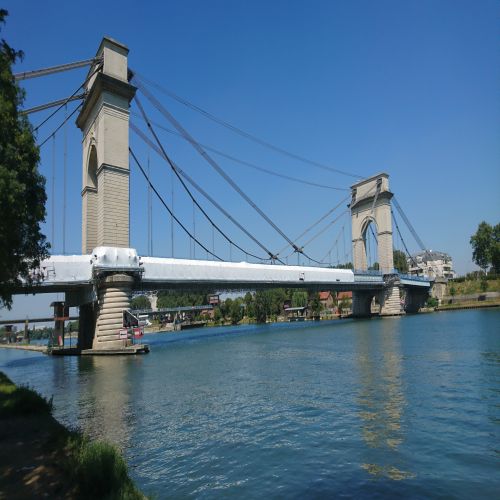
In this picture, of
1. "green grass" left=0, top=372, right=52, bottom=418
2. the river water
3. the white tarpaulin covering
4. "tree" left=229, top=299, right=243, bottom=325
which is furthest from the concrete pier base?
"green grass" left=0, top=372, right=52, bottom=418

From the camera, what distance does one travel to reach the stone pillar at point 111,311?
35875 mm

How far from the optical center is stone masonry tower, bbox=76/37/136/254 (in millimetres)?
38781

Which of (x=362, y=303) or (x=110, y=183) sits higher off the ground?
(x=110, y=183)

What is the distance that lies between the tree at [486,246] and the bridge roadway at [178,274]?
27475 millimetres

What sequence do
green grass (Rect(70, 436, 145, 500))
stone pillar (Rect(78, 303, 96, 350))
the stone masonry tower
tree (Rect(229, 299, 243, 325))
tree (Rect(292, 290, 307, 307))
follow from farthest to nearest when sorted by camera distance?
tree (Rect(292, 290, 307, 307)) < tree (Rect(229, 299, 243, 325)) < stone pillar (Rect(78, 303, 96, 350)) < the stone masonry tower < green grass (Rect(70, 436, 145, 500))

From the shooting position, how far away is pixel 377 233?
91062 millimetres

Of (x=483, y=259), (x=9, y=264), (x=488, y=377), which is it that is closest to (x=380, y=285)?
(x=483, y=259)

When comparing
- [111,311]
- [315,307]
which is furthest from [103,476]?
[315,307]

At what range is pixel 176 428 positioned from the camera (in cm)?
1235

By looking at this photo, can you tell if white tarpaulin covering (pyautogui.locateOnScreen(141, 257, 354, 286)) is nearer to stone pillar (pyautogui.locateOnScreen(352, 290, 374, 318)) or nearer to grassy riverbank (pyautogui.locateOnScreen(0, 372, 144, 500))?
stone pillar (pyautogui.locateOnScreen(352, 290, 374, 318))

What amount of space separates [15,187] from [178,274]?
1484 inches

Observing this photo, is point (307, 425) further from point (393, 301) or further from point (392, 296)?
point (393, 301)

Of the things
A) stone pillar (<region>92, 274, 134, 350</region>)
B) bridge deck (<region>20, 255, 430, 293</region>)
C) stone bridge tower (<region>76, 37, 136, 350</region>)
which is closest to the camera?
stone pillar (<region>92, 274, 134, 350</region>)

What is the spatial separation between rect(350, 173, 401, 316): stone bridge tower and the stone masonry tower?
59.2 m
